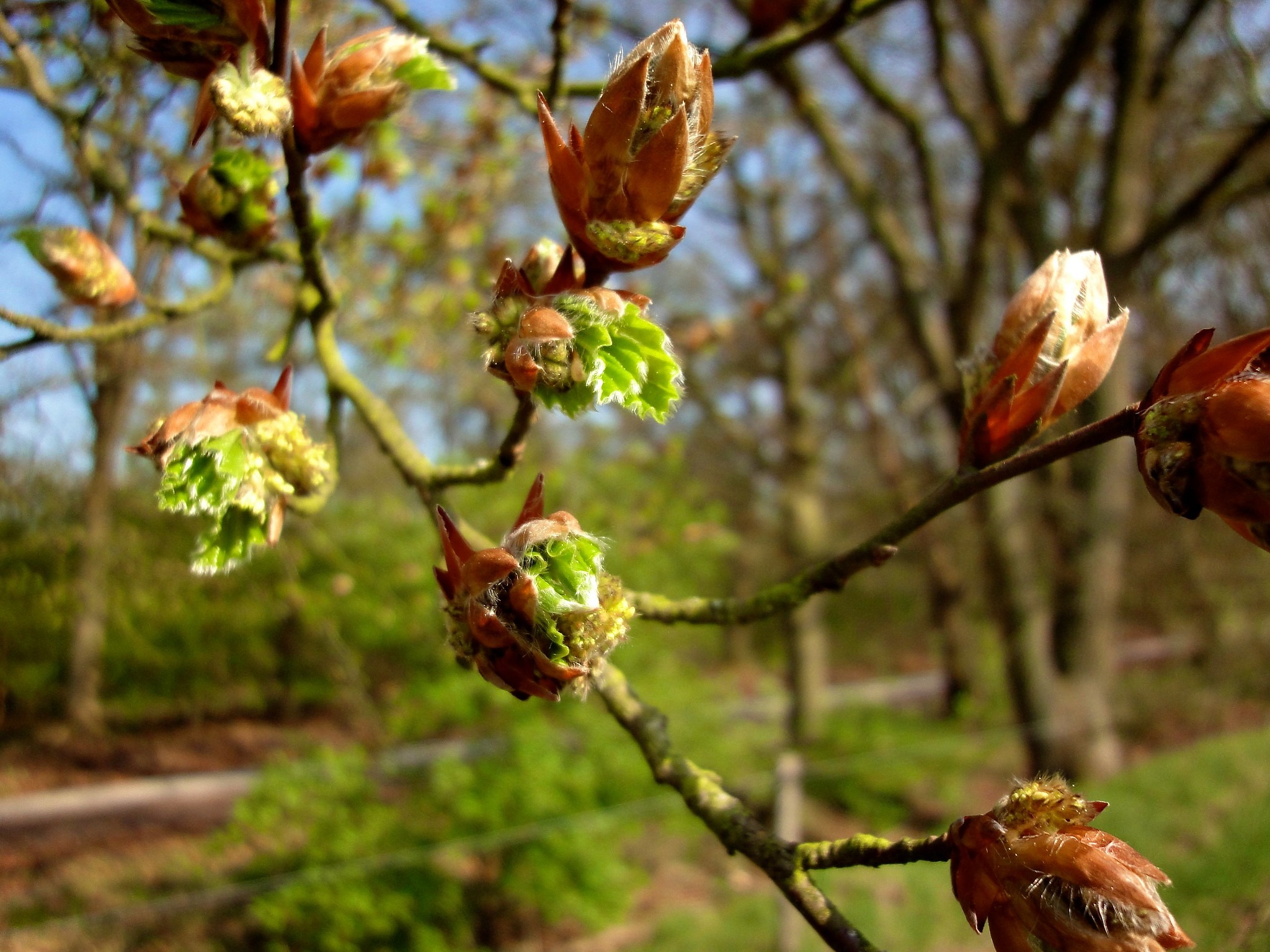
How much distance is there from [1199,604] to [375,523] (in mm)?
11203

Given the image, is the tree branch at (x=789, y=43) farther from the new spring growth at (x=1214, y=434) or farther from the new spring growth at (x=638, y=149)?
the new spring growth at (x=1214, y=434)

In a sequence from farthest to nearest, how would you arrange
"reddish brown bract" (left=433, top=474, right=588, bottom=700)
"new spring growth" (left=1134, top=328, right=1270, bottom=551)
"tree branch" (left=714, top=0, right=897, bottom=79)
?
"tree branch" (left=714, top=0, right=897, bottom=79) → "reddish brown bract" (left=433, top=474, right=588, bottom=700) → "new spring growth" (left=1134, top=328, right=1270, bottom=551)

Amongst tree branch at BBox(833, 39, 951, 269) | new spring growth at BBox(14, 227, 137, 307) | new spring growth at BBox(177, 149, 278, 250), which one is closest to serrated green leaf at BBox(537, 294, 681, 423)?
new spring growth at BBox(177, 149, 278, 250)

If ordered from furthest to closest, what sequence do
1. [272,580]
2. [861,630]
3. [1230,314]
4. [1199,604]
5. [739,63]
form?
[861,630] < [1199,604] < [272,580] < [1230,314] < [739,63]

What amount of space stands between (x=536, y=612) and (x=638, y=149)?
46cm

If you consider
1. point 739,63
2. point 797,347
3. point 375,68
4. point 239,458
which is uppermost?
point 797,347

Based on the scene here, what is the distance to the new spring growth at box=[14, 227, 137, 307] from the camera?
1280mm

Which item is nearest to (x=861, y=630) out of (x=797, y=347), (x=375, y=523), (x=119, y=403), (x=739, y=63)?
(x=797, y=347)

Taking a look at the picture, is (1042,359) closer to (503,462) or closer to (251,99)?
A: (503,462)

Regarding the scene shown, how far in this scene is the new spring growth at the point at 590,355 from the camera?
0.80 meters

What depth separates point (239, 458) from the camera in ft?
3.33

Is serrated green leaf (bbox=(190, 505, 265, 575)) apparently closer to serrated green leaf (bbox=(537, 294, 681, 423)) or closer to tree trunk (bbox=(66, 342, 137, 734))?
serrated green leaf (bbox=(537, 294, 681, 423))

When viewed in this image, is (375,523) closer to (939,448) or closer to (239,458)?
(239,458)

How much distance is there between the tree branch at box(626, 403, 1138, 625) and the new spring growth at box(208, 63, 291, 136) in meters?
0.73
